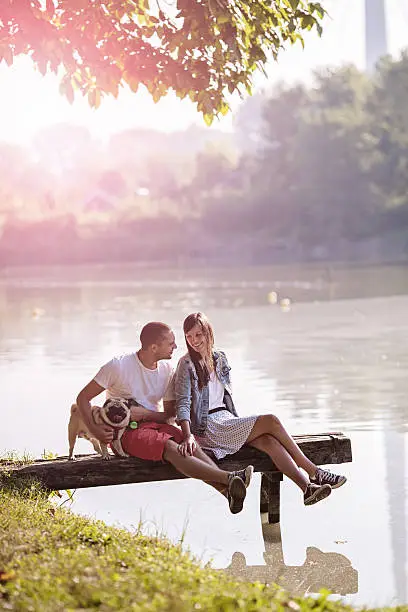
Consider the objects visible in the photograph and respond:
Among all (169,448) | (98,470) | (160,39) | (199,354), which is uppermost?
(160,39)

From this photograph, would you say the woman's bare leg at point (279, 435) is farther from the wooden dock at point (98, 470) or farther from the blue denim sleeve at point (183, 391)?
the blue denim sleeve at point (183, 391)

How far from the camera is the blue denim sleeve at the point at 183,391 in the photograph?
23.0 ft

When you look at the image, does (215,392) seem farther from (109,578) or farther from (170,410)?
(109,578)

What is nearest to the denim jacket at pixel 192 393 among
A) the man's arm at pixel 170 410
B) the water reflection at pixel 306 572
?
the man's arm at pixel 170 410

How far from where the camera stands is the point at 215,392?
7262mm

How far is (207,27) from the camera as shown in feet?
29.7

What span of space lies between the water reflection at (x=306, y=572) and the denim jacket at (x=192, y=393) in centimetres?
77

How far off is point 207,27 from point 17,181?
103m

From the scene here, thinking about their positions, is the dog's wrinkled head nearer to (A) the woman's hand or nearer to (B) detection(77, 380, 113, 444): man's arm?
(B) detection(77, 380, 113, 444): man's arm

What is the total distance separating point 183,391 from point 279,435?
59cm

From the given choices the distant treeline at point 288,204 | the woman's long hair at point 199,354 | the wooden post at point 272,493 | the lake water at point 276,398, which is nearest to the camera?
the lake water at point 276,398

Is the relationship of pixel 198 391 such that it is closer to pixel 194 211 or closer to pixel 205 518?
pixel 205 518

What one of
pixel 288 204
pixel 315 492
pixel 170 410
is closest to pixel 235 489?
pixel 315 492

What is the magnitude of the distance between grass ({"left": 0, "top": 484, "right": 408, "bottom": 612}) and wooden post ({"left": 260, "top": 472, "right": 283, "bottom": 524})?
162 cm
